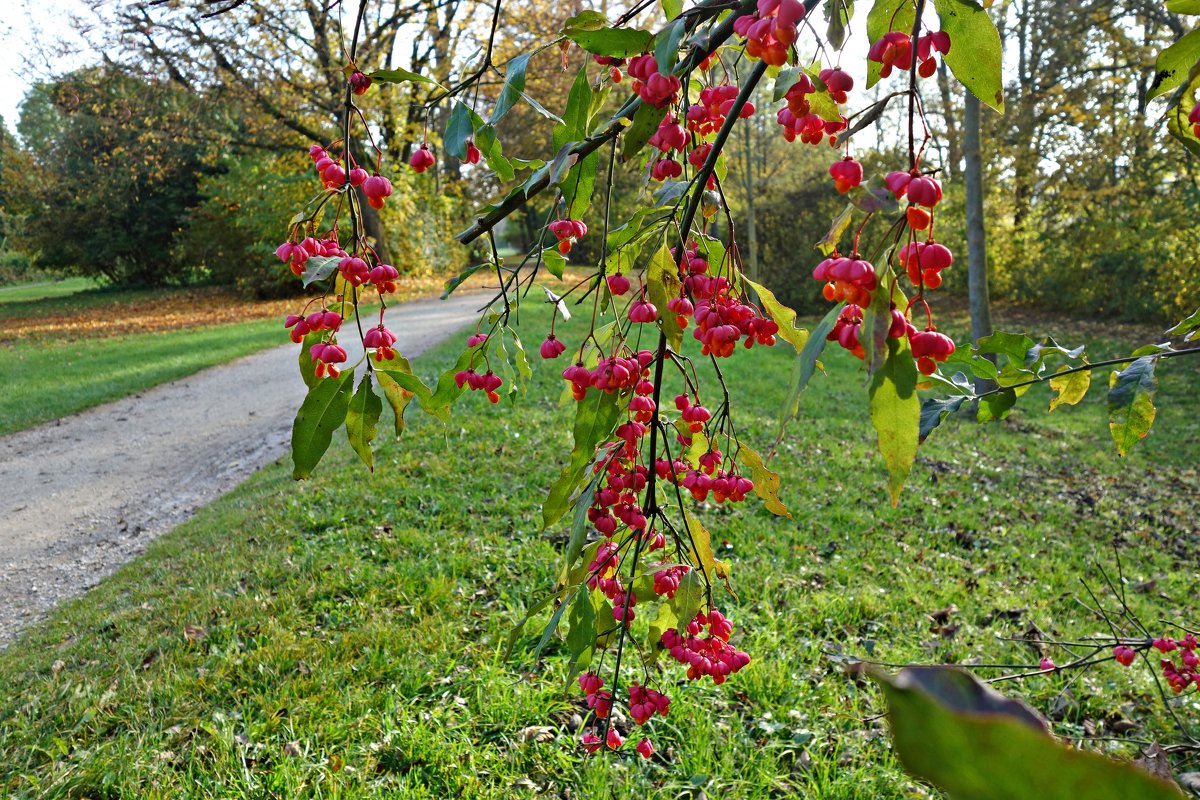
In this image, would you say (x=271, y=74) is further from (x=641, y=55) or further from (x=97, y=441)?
(x=641, y=55)

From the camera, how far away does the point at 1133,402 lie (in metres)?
1.41

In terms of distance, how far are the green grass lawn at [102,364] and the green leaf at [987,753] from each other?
9.15 meters

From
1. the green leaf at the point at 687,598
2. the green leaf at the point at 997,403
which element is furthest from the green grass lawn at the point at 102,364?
the green leaf at the point at 997,403

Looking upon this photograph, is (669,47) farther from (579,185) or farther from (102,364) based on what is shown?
(102,364)

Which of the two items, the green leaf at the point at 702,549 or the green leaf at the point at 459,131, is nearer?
the green leaf at the point at 459,131

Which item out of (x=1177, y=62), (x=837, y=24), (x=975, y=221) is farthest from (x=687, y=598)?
(x=975, y=221)

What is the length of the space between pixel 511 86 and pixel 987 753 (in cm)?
92

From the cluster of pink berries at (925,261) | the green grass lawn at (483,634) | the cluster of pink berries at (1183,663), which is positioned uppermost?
the cluster of pink berries at (925,261)

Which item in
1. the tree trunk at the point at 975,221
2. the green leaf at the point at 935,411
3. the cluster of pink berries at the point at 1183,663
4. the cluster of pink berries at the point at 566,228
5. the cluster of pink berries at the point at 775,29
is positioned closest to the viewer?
the cluster of pink berries at the point at 775,29

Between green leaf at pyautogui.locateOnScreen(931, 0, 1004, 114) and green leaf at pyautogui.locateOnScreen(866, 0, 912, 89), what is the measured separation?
6 cm

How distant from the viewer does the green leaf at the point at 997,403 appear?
1.59 metres

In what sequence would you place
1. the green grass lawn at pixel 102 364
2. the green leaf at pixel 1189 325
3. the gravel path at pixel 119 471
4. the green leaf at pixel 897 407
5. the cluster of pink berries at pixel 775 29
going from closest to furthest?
the green leaf at pixel 897 407 → the cluster of pink berries at pixel 775 29 → the green leaf at pixel 1189 325 → the gravel path at pixel 119 471 → the green grass lawn at pixel 102 364

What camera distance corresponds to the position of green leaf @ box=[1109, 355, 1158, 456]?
1.40 m

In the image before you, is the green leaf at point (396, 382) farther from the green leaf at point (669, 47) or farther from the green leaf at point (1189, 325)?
the green leaf at point (1189, 325)
